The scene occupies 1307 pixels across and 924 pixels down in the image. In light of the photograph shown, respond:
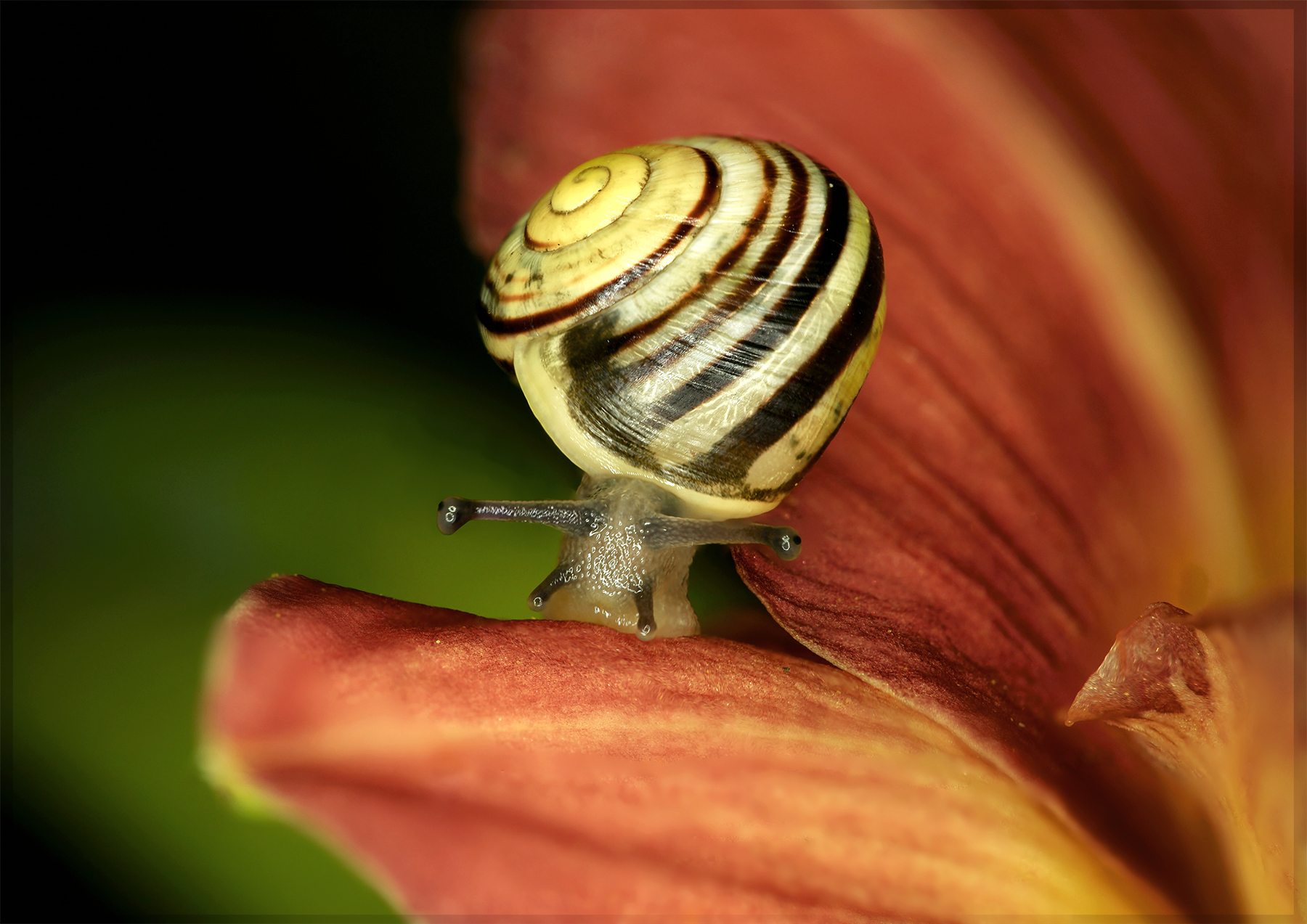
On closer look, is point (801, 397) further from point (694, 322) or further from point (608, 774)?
point (608, 774)

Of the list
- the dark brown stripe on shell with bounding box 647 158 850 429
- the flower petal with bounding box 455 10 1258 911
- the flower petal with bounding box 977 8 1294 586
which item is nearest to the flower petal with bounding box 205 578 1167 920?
the flower petal with bounding box 455 10 1258 911

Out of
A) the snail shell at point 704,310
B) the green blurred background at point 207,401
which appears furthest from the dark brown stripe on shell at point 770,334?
the green blurred background at point 207,401

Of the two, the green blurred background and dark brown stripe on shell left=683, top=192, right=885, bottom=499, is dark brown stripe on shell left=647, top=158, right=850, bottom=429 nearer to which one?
dark brown stripe on shell left=683, top=192, right=885, bottom=499

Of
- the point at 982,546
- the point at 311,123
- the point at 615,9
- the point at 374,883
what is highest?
the point at 615,9

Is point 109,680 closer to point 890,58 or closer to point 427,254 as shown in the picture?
point 427,254

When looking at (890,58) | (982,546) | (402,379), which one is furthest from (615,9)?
(982,546)

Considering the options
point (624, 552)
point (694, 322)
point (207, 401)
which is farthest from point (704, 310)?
point (207, 401)

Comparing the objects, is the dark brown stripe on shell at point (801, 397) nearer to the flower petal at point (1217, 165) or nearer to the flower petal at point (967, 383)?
the flower petal at point (967, 383)
